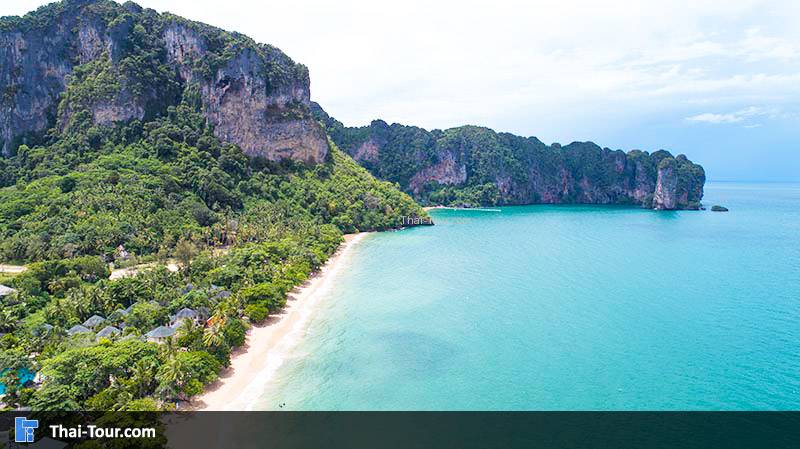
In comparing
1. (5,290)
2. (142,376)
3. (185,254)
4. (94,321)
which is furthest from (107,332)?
(185,254)

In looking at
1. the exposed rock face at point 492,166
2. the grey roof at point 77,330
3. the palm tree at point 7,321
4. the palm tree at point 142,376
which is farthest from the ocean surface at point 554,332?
the exposed rock face at point 492,166

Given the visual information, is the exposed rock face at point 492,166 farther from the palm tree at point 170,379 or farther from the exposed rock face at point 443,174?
the palm tree at point 170,379

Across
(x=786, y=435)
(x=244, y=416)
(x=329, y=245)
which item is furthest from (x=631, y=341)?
(x=329, y=245)

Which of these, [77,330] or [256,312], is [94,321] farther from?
[256,312]

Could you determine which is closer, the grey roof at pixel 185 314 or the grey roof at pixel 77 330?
→ the grey roof at pixel 77 330

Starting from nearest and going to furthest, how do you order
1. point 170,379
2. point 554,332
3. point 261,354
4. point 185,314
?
point 170,379 < point 261,354 < point 185,314 < point 554,332

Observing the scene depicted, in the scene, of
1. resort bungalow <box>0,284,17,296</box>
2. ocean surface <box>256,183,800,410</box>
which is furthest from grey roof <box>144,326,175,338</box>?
resort bungalow <box>0,284,17,296</box>

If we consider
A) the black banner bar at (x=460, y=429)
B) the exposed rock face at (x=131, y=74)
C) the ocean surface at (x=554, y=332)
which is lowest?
the black banner bar at (x=460, y=429)
